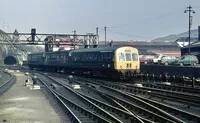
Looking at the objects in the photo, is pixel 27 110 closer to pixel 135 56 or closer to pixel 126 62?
pixel 126 62

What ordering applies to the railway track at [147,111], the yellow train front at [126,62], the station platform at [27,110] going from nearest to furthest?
the railway track at [147,111], the station platform at [27,110], the yellow train front at [126,62]

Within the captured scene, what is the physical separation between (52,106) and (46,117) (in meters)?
3.54

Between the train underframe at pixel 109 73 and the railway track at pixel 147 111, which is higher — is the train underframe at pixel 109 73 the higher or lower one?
the higher one

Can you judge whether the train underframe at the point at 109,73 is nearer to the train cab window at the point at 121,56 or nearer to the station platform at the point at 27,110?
the train cab window at the point at 121,56

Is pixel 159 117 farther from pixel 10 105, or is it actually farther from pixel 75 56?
pixel 75 56

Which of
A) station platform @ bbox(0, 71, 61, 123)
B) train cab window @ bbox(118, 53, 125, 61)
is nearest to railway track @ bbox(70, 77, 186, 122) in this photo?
station platform @ bbox(0, 71, 61, 123)

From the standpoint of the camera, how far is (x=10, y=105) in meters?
19.8

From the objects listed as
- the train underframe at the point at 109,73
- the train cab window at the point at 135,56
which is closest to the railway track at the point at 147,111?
the train underframe at the point at 109,73

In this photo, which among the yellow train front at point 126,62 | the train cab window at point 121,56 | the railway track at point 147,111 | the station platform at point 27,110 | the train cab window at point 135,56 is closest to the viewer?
the railway track at point 147,111

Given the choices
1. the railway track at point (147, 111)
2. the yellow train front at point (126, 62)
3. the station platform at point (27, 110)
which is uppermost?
the yellow train front at point (126, 62)

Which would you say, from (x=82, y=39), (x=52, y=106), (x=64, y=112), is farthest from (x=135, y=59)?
(x=82, y=39)

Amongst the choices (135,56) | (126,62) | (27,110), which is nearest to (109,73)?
(126,62)

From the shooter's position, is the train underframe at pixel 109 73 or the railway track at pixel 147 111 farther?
the train underframe at pixel 109 73

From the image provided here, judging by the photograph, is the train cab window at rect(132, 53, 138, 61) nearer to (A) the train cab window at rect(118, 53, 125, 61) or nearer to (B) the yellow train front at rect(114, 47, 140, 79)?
(B) the yellow train front at rect(114, 47, 140, 79)
